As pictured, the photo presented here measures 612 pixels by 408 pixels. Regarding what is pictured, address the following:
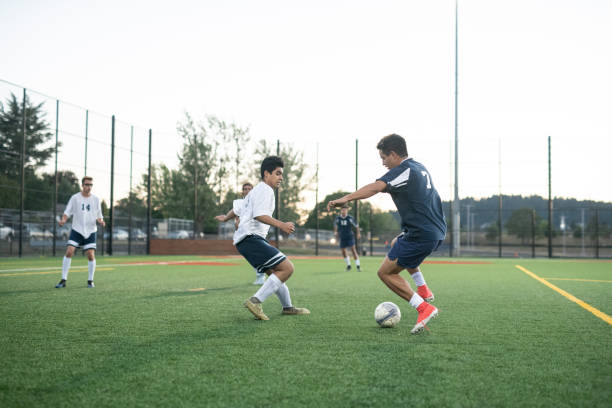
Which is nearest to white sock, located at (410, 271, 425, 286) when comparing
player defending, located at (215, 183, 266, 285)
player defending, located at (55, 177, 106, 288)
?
player defending, located at (215, 183, 266, 285)

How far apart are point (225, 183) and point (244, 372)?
38.6m

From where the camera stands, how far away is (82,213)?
8.84m

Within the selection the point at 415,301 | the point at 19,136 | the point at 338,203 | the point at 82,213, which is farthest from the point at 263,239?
the point at 19,136

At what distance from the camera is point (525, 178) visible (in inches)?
1120

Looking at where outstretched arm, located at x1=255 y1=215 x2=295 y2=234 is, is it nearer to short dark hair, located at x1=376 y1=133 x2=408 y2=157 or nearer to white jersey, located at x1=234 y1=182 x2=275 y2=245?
white jersey, located at x1=234 y1=182 x2=275 y2=245

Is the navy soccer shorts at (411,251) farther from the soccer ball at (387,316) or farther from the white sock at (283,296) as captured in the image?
the white sock at (283,296)

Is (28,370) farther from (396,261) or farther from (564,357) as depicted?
(564,357)

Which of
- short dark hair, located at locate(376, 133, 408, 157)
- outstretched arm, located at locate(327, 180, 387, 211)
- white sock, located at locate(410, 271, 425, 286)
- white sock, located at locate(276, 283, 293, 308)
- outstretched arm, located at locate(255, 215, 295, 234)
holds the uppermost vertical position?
short dark hair, located at locate(376, 133, 408, 157)

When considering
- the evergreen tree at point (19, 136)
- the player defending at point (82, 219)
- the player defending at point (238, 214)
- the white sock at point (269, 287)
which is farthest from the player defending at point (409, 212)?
the evergreen tree at point (19, 136)

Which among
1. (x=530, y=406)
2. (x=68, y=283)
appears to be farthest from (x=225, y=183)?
(x=530, y=406)

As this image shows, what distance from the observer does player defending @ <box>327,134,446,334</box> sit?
4.47 metres

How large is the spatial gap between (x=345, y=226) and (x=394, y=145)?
35.3 feet

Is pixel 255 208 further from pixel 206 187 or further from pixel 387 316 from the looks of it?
pixel 206 187

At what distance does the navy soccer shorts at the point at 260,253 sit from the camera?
530 centimetres
